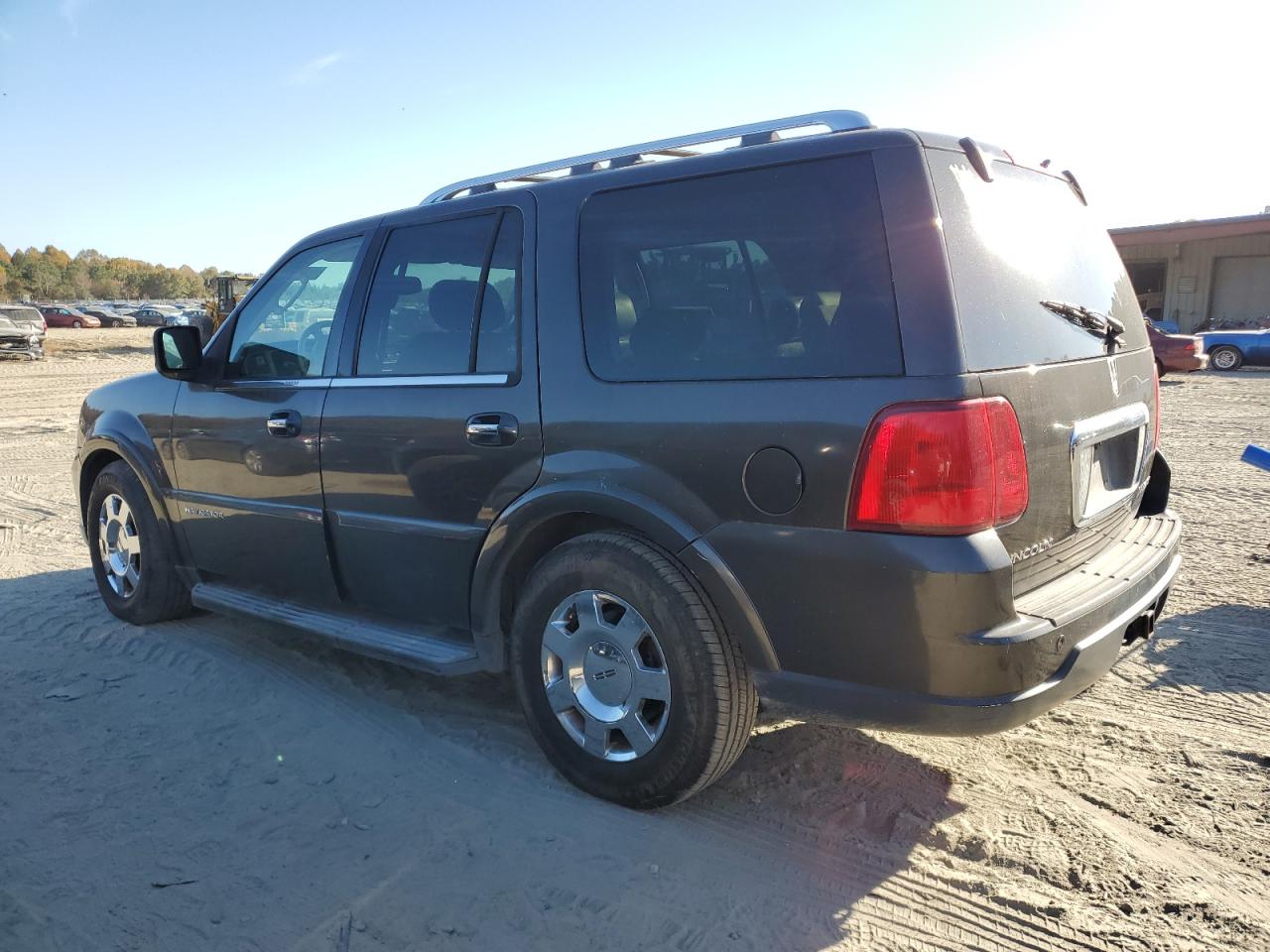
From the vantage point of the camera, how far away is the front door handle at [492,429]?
10.6 feet

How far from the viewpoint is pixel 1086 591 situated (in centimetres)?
278

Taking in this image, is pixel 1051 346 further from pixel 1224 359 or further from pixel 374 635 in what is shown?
pixel 1224 359

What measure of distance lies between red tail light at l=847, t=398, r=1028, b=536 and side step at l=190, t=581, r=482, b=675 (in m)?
1.67

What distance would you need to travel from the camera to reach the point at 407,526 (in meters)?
3.58

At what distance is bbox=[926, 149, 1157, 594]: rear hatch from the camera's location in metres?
2.57

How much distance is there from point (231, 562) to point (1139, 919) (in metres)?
3.85

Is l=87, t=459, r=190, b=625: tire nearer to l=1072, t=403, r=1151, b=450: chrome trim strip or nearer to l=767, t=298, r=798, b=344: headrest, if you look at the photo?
l=767, t=298, r=798, b=344: headrest

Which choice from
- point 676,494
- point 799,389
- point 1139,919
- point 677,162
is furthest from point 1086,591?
point 677,162

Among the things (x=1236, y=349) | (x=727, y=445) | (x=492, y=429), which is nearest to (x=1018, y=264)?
(x=727, y=445)

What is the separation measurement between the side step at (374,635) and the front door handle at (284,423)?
2.52 feet

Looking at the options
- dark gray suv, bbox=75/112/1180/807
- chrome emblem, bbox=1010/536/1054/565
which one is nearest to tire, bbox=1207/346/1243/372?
dark gray suv, bbox=75/112/1180/807

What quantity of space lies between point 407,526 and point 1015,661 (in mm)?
2179

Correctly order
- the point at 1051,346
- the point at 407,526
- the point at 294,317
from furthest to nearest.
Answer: the point at 294,317
the point at 407,526
the point at 1051,346

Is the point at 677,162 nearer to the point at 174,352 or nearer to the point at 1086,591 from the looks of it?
the point at 1086,591
